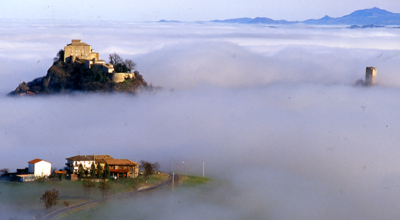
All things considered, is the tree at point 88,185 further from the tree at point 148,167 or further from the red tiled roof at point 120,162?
the tree at point 148,167

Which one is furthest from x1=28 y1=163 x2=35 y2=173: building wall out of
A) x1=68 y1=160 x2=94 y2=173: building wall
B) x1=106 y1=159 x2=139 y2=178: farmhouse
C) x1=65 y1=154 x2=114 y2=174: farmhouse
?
x1=106 y1=159 x2=139 y2=178: farmhouse

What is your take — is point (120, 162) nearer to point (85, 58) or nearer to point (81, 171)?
point (81, 171)

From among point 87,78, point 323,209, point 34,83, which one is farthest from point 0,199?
point 34,83

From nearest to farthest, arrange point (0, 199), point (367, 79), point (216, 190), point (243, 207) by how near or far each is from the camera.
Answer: point (0, 199) → point (243, 207) → point (216, 190) → point (367, 79)

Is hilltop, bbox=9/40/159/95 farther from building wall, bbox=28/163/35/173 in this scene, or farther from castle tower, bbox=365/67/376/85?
castle tower, bbox=365/67/376/85

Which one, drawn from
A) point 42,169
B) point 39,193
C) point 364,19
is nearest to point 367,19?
point 364,19

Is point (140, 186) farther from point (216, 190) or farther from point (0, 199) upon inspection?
point (0, 199)
